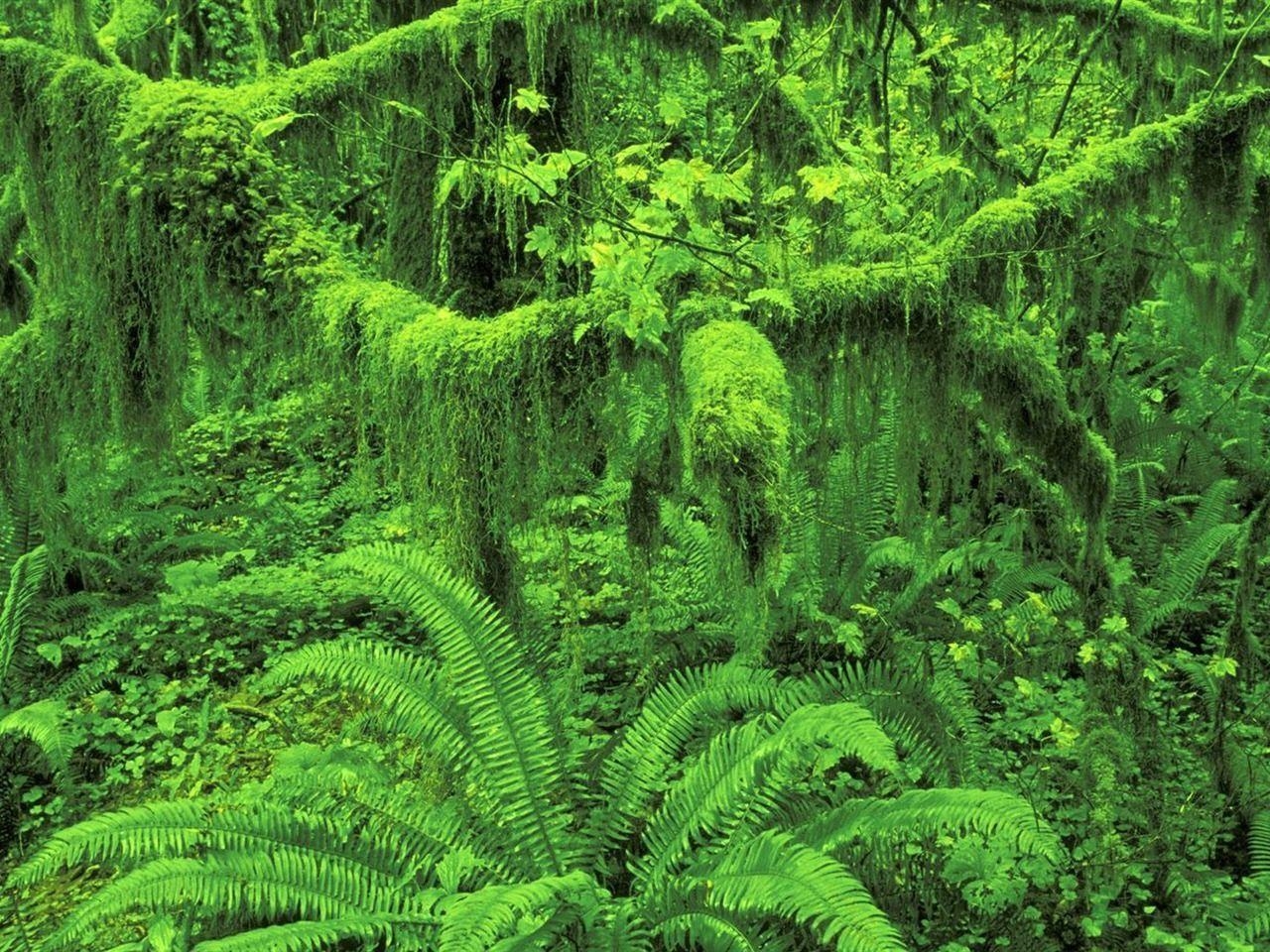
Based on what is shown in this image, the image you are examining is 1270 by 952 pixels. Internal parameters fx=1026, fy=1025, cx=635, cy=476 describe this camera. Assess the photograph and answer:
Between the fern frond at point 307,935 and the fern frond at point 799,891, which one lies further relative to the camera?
the fern frond at point 307,935

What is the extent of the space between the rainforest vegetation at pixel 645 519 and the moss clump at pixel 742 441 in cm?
1

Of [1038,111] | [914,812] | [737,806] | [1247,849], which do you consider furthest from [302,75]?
[1038,111]

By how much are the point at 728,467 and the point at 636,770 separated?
6.80 feet

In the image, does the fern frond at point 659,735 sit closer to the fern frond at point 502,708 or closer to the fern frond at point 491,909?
the fern frond at point 502,708

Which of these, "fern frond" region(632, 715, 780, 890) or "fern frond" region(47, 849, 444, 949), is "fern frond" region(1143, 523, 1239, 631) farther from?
"fern frond" region(47, 849, 444, 949)

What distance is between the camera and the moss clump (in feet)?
8.33

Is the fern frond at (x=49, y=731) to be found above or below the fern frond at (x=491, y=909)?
Answer: below

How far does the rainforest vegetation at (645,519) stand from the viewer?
3.25 m

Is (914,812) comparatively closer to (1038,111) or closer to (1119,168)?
(1119,168)

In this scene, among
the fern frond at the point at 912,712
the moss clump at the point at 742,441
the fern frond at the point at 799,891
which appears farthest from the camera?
the fern frond at the point at 912,712

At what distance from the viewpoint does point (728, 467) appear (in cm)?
255

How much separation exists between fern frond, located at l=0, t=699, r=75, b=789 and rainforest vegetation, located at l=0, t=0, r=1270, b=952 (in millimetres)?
62

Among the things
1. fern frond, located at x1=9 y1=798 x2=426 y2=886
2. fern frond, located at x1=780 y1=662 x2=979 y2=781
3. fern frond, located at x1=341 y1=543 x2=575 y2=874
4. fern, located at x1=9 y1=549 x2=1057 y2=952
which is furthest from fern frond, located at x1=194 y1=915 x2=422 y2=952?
fern frond, located at x1=780 y1=662 x2=979 y2=781

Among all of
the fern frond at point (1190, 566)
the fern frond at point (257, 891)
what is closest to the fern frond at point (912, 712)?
the fern frond at point (1190, 566)
